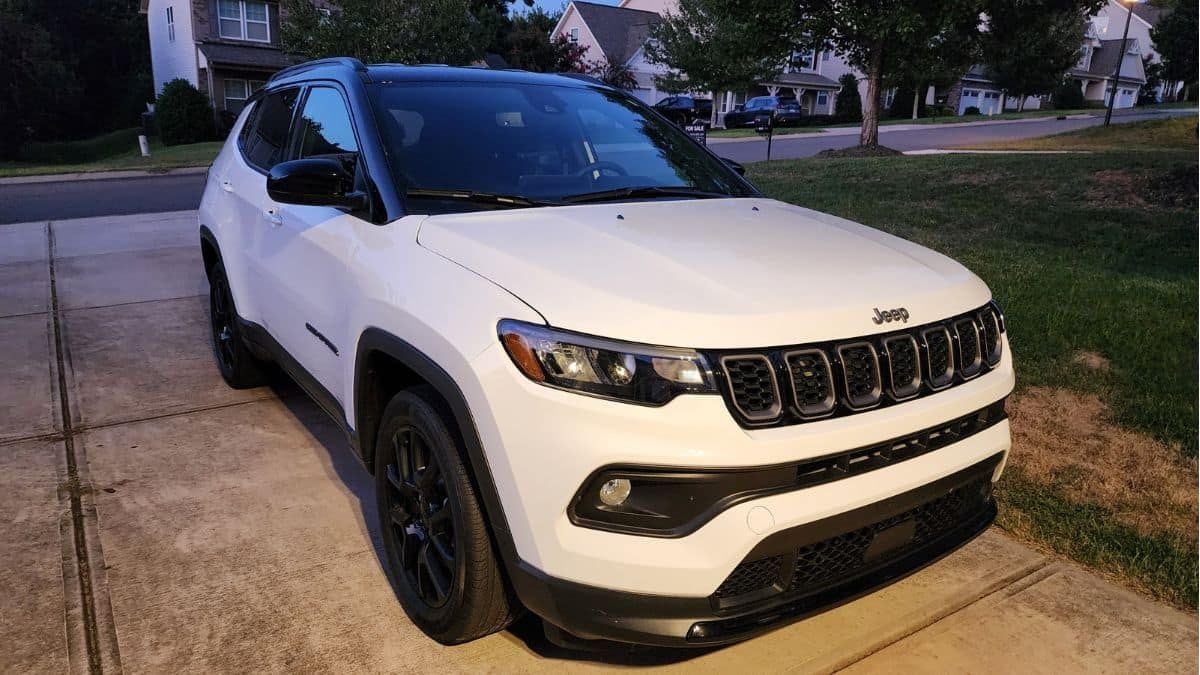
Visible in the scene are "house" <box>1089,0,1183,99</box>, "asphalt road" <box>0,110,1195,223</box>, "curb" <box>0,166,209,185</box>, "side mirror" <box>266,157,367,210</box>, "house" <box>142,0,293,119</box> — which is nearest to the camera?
"side mirror" <box>266,157,367,210</box>

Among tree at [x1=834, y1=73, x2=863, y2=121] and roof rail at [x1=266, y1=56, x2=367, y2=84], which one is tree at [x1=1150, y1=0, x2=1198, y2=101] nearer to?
tree at [x1=834, y1=73, x2=863, y2=121]

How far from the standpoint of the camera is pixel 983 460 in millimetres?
2596

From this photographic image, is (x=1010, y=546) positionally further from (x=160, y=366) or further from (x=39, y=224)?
(x=39, y=224)

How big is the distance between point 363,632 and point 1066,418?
139 inches

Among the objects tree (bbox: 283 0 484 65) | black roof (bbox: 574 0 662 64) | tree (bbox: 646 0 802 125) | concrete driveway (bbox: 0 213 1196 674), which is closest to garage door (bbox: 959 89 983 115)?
black roof (bbox: 574 0 662 64)

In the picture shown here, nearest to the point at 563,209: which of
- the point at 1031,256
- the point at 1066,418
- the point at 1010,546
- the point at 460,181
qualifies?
the point at 460,181

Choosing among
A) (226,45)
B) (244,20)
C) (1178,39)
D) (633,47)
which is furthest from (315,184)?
(1178,39)

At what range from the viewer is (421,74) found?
3.71 metres

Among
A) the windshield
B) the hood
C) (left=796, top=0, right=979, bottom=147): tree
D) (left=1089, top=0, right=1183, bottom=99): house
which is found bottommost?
the hood

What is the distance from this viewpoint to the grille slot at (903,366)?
7.80 ft

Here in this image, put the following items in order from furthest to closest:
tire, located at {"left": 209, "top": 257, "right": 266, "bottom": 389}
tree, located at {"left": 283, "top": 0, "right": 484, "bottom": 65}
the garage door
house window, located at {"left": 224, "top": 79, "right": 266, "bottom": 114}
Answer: the garage door < house window, located at {"left": 224, "top": 79, "right": 266, "bottom": 114} < tree, located at {"left": 283, "top": 0, "right": 484, "bottom": 65} < tire, located at {"left": 209, "top": 257, "right": 266, "bottom": 389}

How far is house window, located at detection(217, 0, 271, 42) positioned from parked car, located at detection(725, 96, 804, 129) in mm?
20486

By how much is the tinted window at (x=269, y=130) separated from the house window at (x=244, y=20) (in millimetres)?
33908

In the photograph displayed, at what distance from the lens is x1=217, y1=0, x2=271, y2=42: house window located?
3444cm
